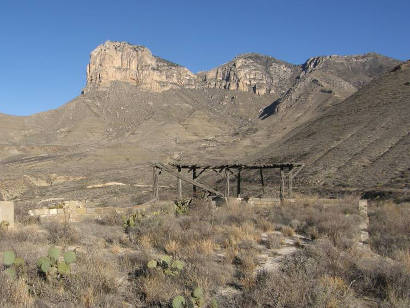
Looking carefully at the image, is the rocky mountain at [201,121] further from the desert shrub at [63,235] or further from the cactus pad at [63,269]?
the cactus pad at [63,269]

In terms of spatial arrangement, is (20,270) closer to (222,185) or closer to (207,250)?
(207,250)

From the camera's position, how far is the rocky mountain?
39594 millimetres

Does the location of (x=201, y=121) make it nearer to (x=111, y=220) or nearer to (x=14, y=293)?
(x=111, y=220)

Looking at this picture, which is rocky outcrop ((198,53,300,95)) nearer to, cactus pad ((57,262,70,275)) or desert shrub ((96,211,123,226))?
desert shrub ((96,211,123,226))

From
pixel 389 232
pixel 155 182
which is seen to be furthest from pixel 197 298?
pixel 155 182

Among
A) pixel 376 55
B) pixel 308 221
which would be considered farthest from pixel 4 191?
pixel 376 55

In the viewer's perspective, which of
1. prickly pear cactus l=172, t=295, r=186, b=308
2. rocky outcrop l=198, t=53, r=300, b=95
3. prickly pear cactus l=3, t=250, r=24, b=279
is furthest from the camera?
rocky outcrop l=198, t=53, r=300, b=95

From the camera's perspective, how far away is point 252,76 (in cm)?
17250

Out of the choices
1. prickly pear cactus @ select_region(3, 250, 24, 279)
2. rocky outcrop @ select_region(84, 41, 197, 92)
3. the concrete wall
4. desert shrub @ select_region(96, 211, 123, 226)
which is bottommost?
desert shrub @ select_region(96, 211, 123, 226)

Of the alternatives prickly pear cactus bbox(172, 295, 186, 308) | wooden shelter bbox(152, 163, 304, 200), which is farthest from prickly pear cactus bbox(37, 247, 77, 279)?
wooden shelter bbox(152, 163, 304, 200)

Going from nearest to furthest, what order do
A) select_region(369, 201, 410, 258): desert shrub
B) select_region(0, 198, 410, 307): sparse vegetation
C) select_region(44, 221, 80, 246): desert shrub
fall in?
select_region(0, 198, 410, 307): sparse vegetation → select_region(369, 201, 410, 258): desert shrub → select_region(44, 221, 80, 246): desert shrub

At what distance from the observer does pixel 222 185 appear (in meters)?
33.8

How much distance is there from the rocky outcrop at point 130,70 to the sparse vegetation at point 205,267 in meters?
145

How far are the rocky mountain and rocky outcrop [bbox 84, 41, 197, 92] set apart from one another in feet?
1.55
